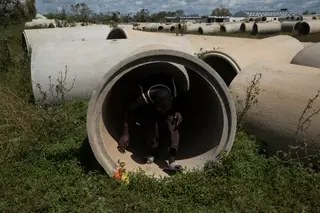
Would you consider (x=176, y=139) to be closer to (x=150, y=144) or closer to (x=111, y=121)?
(x=150, y=144)

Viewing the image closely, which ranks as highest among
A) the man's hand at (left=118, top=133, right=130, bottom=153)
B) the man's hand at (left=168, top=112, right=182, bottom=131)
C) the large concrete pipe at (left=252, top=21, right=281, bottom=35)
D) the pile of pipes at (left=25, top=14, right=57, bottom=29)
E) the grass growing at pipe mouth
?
the man's hand at (left=168, top=112, right=182, bottom=131)

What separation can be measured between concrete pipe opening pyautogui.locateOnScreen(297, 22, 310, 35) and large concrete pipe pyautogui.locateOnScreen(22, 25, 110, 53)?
565 inches

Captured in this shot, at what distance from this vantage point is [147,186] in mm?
4297

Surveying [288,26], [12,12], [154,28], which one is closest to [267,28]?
[288,26]

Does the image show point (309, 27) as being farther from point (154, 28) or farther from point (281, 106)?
point (281, 106)

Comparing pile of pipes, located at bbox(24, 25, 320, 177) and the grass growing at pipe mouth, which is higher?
pile of pipes, located at bbox(24, 25, 320, 177)

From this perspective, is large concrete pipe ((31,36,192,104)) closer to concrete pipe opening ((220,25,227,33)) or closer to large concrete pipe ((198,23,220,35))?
large concrete pipe ((198,23,220,35))

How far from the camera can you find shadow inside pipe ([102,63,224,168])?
5.10 m

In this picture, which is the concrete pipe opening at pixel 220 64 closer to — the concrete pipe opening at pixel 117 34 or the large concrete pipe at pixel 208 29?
the concrete pipe opening at pixel 117 34

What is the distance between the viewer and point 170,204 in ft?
13.3

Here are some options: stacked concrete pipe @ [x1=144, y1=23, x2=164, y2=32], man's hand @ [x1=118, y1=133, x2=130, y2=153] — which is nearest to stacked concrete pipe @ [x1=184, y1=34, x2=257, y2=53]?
man's hand @ [x1=118, y1=133, x2=130, y2=153]

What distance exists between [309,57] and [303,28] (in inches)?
706

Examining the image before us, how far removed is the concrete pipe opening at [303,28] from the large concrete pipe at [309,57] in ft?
55.8

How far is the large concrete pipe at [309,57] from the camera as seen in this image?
6664mm
